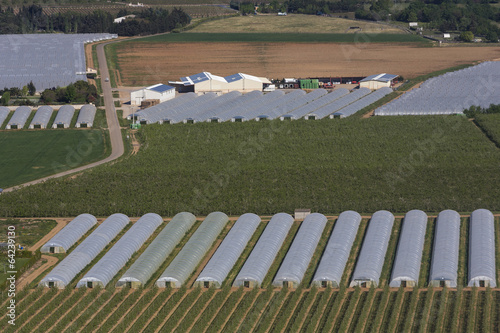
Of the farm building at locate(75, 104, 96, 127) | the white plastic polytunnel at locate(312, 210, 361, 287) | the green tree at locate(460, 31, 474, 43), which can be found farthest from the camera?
the green tree at locate(460, 31, 474, 43)

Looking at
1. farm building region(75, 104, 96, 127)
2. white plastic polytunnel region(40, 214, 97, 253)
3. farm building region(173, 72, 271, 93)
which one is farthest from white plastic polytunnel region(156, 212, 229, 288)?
farm building region(173, 72, 271, 93)

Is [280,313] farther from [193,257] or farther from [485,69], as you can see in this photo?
[485,69]

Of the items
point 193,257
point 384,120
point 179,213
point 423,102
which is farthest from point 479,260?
point 423,102

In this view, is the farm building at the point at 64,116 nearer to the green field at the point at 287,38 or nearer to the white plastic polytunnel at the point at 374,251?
the white plastic polytunnel at the point at 374,251

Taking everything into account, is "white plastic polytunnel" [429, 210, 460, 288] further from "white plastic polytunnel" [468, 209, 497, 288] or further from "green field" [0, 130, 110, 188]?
"green field" [0, 130, 110, 188]

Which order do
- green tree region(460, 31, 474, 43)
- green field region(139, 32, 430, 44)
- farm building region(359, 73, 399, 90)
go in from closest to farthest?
farm building region(359, 73, 399, 90)
green field region(139, 32, 430, 44)
green tree region(460, 31, 474, 43)

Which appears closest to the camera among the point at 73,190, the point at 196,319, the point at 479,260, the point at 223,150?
the point at 196,319

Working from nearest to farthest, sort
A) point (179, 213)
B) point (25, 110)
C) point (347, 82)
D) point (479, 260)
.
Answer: point (479, 260) → point (179, 213) → point (25, 110) → point (347, 82)
